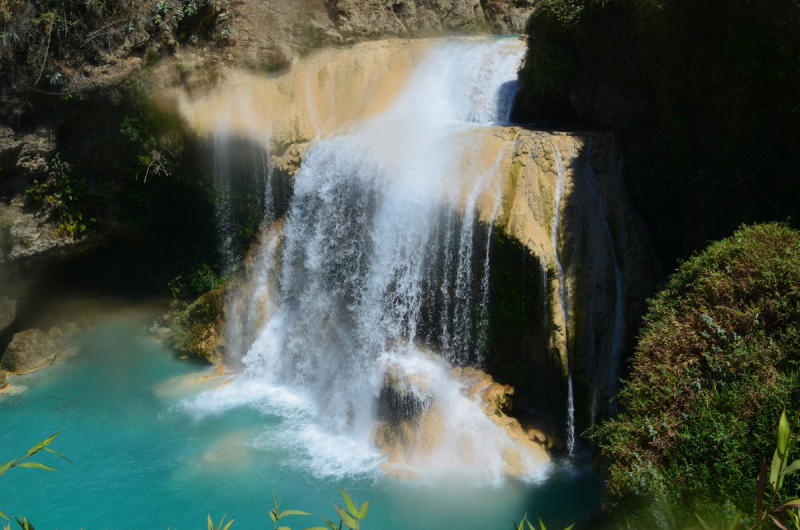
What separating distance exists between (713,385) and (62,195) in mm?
14762

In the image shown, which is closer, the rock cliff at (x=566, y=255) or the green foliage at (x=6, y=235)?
the rock cliff at (x=566, y=255)

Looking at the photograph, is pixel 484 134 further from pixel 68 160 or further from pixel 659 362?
pixel 68 160

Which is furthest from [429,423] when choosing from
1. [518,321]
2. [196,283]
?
[196,283]

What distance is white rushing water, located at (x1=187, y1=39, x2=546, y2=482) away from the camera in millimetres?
10570

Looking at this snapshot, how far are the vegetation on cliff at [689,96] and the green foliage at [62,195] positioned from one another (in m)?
11.7

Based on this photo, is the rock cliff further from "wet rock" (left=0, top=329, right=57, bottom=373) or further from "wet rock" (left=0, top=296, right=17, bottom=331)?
"wet rock" (left=0, top=329, right=57, bottom=373)

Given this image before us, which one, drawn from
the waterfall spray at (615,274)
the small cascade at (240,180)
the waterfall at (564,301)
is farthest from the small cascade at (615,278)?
the small cascade at (240,180)

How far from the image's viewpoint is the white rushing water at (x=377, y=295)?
1057 centimetres

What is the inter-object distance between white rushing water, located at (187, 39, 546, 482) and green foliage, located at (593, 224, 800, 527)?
3263 mm

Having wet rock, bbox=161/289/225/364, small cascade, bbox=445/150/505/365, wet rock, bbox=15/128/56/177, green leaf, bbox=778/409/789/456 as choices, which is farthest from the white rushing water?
green leaf, bbox=778/409/789/456

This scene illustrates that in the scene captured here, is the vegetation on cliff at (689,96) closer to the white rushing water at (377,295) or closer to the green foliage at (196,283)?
the white rushing water at (377,295)

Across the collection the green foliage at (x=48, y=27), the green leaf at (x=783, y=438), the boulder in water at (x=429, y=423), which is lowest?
the boulder in water at (x=429, y=423)

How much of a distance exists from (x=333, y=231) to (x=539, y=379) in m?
5.47

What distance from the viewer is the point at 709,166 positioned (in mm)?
9328
